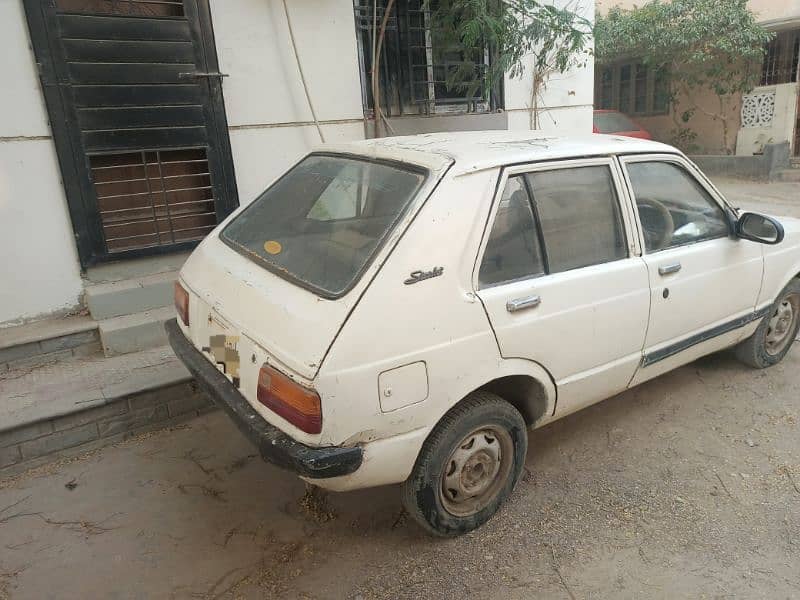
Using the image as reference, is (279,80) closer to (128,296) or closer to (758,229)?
(128,296)

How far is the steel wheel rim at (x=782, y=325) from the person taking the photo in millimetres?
4008

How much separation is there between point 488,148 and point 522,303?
727mm

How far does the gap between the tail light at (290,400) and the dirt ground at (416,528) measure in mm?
781

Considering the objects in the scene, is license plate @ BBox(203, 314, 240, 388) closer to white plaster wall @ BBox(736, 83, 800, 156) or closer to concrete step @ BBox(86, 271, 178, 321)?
concrete step @ BBox(86, 271, 178, 321)

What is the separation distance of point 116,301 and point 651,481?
3.64 metres

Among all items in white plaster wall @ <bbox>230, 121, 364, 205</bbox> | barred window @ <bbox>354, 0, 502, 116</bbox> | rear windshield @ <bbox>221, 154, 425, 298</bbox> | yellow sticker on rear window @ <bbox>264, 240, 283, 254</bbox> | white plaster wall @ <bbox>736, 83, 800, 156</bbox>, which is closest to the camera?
rear windshield @ <bbox>221, 154, 425, 298</bbox>

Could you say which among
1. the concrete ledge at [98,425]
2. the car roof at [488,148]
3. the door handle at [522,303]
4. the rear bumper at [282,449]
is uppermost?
the car roof at [488,148]

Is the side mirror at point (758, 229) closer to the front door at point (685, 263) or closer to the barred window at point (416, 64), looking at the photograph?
the front door at point (685, 263)

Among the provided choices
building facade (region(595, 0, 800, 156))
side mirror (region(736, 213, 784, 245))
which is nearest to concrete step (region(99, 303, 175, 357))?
side mirror (region(736, 213, 784, 245))

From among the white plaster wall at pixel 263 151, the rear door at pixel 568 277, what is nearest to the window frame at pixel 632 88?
the white plaster wall at pixel 263 151

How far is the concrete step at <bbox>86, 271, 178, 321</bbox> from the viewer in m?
4.21

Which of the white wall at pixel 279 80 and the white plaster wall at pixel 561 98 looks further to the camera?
the white plaster wall at pixel 561 98

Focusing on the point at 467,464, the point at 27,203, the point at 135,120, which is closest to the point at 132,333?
the point at 27,203

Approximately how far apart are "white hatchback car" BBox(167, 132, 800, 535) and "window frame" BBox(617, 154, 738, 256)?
1cm
